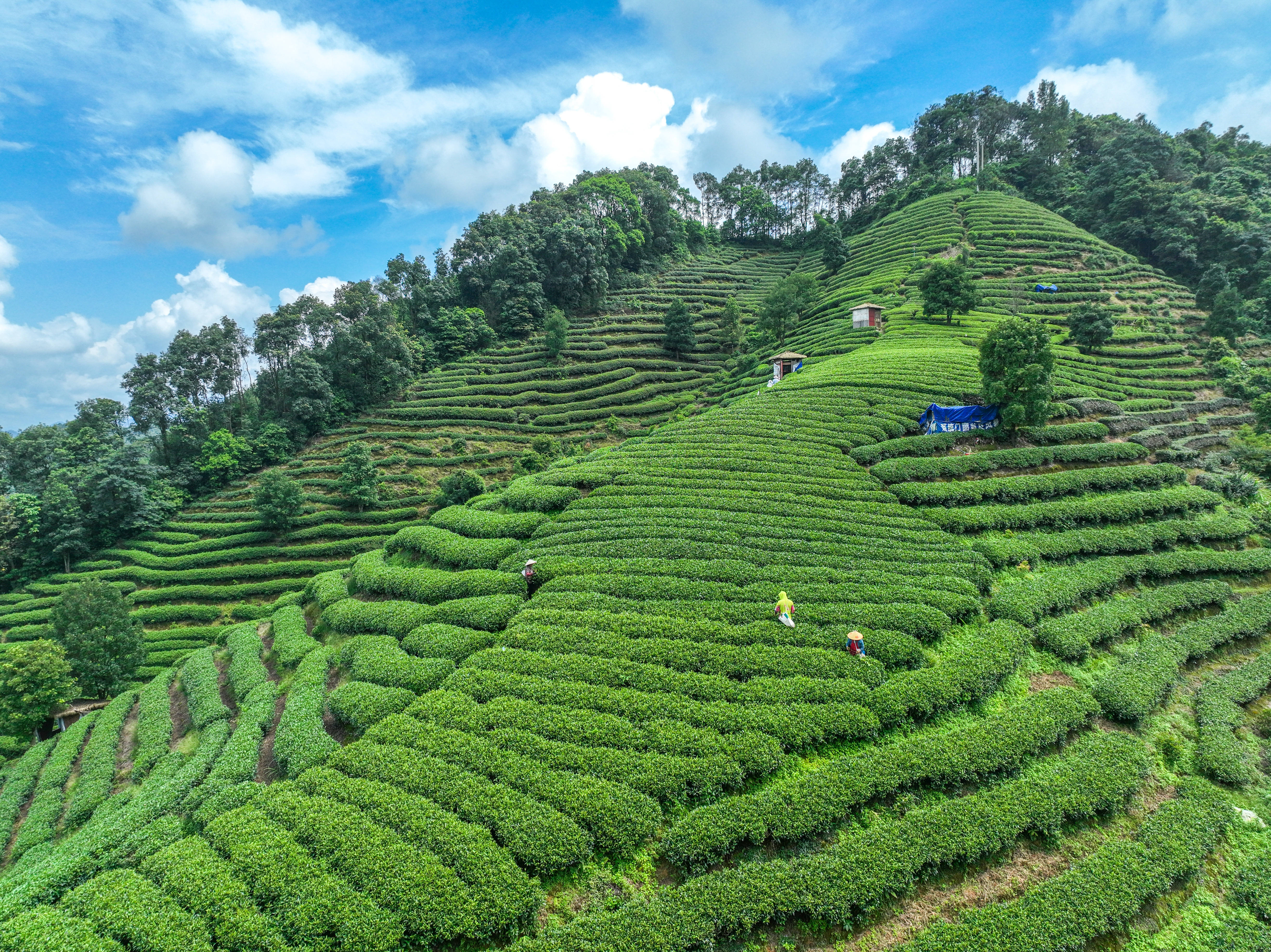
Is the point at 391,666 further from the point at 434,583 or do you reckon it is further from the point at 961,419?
the point at 961,419

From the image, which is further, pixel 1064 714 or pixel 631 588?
pixel 631 588

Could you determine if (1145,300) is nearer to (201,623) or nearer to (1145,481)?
(1145,481)

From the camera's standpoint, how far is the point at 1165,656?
49.2ft

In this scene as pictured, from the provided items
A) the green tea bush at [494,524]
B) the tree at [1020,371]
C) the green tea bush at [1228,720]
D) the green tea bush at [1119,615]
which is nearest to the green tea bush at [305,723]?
the green tea bush at [494,524]

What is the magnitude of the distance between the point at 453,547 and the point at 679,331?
50.9 m

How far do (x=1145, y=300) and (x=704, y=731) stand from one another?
7082cm

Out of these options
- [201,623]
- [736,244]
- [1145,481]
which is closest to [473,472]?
[201,623]

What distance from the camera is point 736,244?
11025cm

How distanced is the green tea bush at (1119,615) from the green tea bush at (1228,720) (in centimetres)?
221

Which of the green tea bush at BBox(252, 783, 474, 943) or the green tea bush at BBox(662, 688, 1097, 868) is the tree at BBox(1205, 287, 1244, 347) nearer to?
the green tea bush at BBox(662, 688, 1097, 868)

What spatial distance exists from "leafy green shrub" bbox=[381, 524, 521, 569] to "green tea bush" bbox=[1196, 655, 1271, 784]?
73.1 ft

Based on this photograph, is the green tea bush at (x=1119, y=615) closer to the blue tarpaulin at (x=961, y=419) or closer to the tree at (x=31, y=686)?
the blue tarpaulin at (x=961, y=419)

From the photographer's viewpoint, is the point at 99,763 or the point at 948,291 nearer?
the point at 99,763

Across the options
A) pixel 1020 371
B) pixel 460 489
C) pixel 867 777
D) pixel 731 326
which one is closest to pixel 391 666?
pixel 867 777
